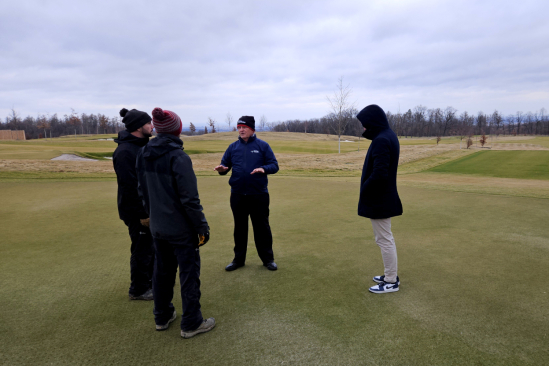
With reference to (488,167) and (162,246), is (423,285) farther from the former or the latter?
(488,167)

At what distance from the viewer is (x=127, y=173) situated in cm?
380

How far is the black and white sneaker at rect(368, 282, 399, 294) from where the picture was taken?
12.7 feet

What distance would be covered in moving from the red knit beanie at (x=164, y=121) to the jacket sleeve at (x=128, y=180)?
824 millimetres

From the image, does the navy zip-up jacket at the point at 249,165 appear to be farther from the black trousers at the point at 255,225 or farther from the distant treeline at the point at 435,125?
the distant treeline at the point at 435,125

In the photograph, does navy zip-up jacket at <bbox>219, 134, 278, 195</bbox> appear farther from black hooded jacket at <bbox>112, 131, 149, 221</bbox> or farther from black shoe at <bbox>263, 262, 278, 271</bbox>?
black hooded jacket at <bbox>112, 131, 149, 221</bbox>

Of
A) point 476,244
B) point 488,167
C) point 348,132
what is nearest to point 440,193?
point 476,244

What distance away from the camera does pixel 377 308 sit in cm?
352

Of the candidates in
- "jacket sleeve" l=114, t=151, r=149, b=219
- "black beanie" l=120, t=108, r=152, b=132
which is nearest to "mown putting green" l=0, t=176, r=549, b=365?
"jacket sleeve" l=114, t=151, r=149, b=219

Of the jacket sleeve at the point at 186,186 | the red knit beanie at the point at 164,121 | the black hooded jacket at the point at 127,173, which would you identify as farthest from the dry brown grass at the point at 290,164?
the jacket sleeve at the point at 186,186

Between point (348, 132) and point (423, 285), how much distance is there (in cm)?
11076

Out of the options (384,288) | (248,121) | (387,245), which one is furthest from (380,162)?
(248,121)

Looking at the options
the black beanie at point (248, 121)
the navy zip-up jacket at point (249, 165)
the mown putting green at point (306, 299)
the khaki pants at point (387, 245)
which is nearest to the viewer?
the mown putting green at point (306, 299)

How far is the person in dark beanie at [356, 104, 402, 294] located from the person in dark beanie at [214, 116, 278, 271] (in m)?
1.44

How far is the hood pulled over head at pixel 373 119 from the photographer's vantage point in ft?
13.2
